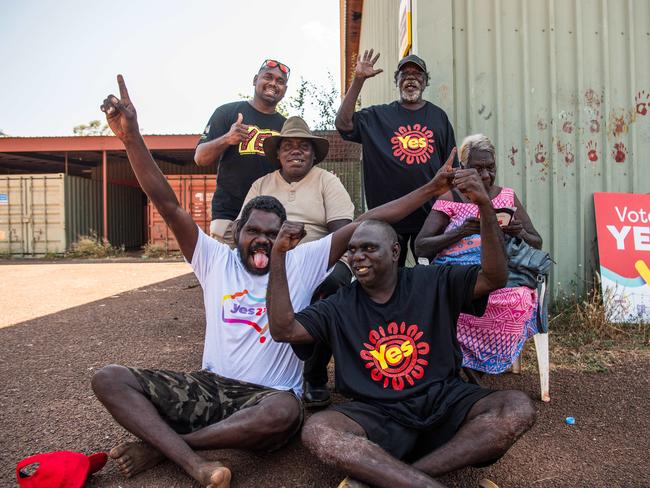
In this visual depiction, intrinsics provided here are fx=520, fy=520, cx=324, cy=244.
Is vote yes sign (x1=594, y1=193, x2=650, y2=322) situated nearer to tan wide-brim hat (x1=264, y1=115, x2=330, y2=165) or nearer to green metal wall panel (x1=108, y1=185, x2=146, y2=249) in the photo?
tan wide-brim hat (x1=264, y1=115, x2=330, y2=165)

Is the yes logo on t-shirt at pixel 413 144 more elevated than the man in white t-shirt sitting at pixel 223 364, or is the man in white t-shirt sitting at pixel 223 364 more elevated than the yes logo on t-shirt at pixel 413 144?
the yes logo on t-shirt at pixel 413 144

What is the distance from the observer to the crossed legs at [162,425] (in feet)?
7.33

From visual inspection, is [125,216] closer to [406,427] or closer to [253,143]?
[253,143]

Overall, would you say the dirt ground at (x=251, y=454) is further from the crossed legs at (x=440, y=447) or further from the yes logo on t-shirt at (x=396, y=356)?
the yes logo on t-shirt at (x=396, y=356)

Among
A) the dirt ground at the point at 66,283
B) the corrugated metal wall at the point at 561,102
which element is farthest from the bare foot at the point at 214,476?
the dirt ground at the point at 66,283

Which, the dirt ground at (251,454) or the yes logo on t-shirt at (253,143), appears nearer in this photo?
the dirt ground at (251,454)

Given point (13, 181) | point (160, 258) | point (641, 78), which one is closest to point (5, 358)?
point (641, 78)

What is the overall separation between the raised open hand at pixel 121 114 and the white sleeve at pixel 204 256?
611mm

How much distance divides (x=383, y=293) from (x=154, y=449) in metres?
1.25

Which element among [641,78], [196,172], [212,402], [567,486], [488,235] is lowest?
[567,486]

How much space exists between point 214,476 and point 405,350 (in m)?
0.94

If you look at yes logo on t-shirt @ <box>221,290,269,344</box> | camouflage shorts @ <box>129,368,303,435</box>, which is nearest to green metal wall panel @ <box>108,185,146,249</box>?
yes logo on t-shirt @ <box>221,290,269,344</box>

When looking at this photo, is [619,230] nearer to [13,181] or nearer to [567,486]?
[567,486]

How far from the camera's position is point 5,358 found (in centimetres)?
434
